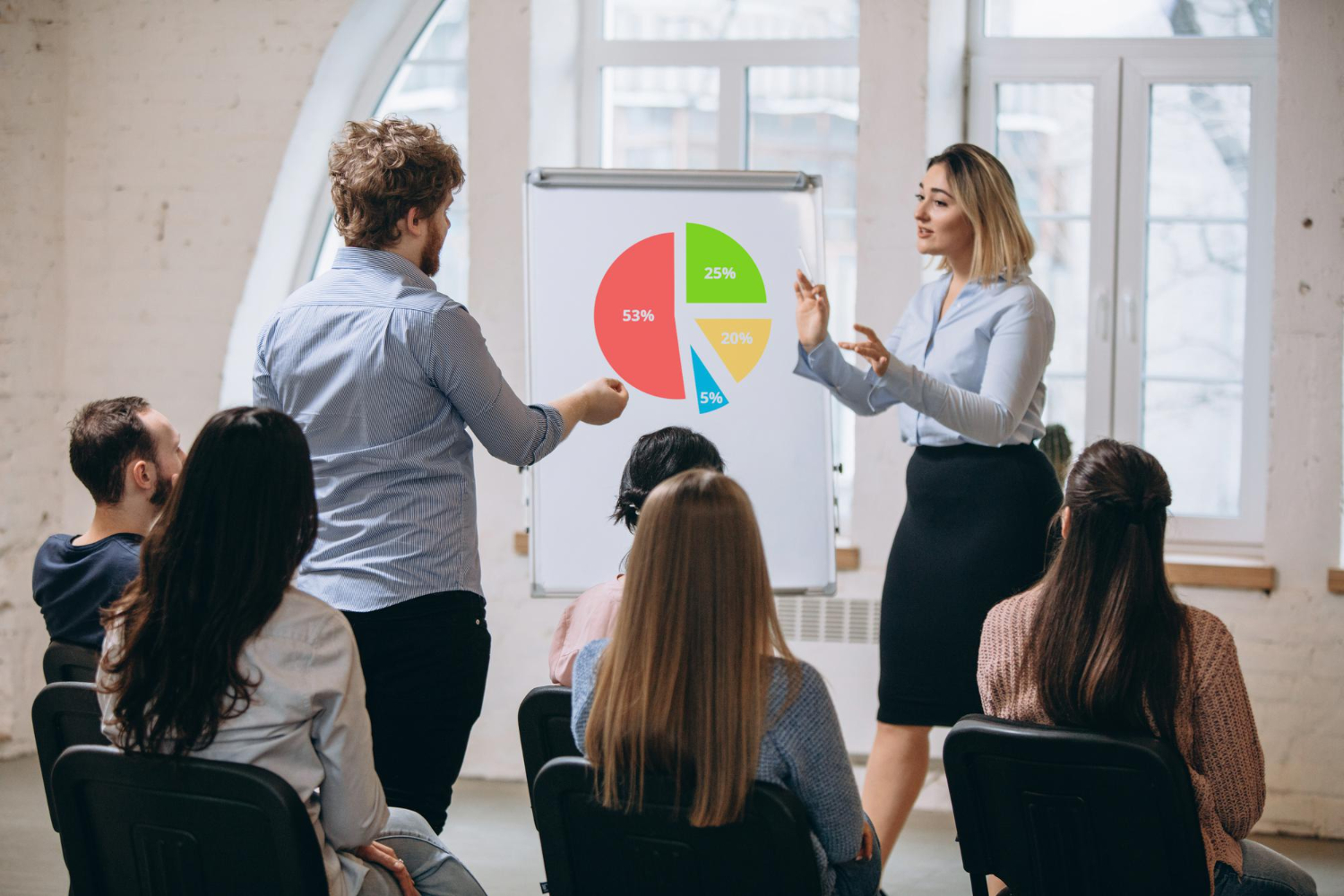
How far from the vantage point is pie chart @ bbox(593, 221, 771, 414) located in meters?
2.92

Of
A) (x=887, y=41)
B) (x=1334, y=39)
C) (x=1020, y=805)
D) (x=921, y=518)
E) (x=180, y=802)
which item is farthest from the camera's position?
(x=887, y=41)

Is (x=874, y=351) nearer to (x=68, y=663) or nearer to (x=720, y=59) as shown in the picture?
(x=68, y=663)

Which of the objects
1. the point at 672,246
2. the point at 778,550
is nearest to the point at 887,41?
the point at 672,246

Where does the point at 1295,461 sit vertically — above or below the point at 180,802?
above

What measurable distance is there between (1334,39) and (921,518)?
6.37 feet

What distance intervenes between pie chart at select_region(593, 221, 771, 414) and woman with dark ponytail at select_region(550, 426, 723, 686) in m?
0.68

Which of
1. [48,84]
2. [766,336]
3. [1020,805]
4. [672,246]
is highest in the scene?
[48,84]

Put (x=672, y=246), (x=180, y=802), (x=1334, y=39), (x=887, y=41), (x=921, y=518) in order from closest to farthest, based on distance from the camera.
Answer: (x=180, y=802), (x=921, y=518), (x=672, y=246), (x=1334, y=39), (x=887, y=41)

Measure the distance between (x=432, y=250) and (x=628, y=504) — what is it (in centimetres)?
55

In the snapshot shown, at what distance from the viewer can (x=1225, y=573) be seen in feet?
11.1

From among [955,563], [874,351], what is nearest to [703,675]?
[874,351]

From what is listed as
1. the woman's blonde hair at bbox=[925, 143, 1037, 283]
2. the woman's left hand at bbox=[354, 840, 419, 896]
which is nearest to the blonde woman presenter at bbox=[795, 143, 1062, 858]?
the woman's blonde hair at bbox=[925, 143, 1037, 283]

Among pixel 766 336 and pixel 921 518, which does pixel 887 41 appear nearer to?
pixel 766 336

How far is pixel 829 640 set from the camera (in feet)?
12.2
